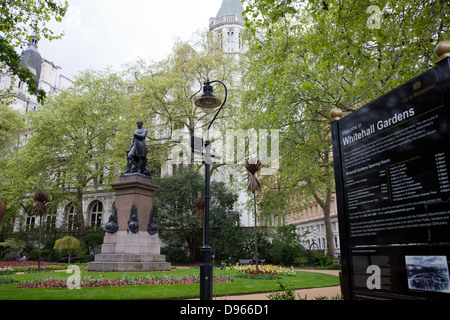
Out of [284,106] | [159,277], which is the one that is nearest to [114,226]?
[159,277]

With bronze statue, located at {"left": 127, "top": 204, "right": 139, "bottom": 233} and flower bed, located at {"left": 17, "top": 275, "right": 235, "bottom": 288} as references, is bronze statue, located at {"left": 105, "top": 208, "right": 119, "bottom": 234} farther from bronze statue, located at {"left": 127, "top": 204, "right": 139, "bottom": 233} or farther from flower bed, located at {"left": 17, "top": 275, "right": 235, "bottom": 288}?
flower bed, located at {"left": 17, "top": 275, "right": 235, "bottom": 288}

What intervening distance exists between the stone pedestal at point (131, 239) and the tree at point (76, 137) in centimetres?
1499

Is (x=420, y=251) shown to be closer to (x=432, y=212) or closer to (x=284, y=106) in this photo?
(x=432, y=212)

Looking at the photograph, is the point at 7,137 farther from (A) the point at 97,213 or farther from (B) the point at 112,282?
(B) the point at 112,282

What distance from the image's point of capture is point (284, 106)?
603 inches

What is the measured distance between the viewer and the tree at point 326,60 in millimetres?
9375

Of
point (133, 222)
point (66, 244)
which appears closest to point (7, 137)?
point (66, 244)

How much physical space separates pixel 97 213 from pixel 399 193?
154ft

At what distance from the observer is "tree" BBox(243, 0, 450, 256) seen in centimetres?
938

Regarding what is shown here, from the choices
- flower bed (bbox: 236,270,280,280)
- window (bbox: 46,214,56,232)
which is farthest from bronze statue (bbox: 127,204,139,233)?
window (bbox: 46,214,56,232)

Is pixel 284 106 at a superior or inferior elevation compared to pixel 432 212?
superior

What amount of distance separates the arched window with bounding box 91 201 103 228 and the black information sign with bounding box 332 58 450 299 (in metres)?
44.9
